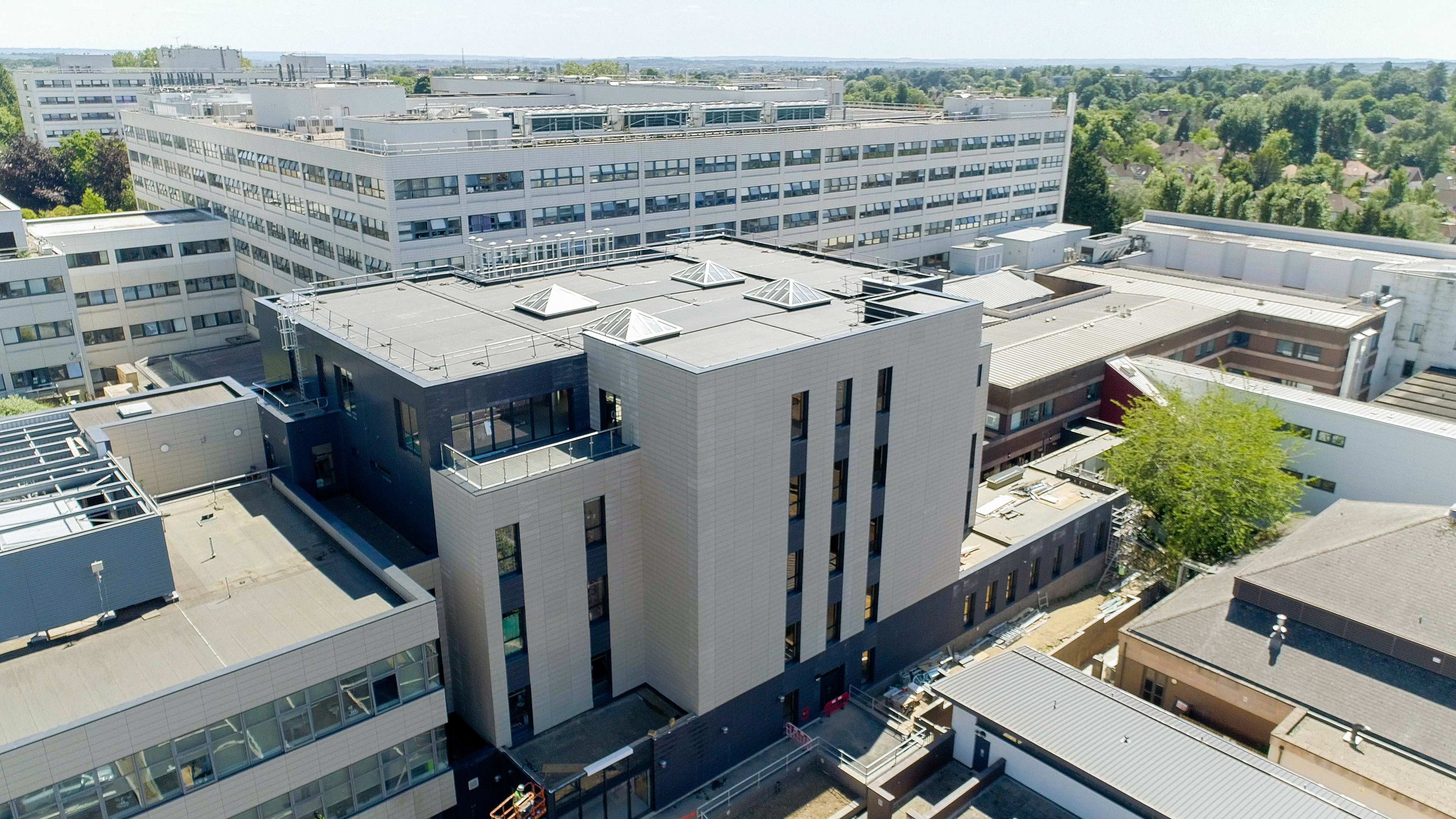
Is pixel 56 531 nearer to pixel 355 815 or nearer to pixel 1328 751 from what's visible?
pixel 355 815

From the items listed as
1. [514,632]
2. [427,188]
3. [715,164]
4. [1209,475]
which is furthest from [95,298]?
[1209,475]

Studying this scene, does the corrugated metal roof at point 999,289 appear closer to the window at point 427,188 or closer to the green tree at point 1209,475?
the green tree at point 1209,475

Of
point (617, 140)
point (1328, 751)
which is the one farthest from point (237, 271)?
point (1328, 751)

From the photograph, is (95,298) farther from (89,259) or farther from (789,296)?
(789,296)

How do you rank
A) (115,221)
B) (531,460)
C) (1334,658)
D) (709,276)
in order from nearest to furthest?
1. (531,460)
2. (1334,658)
3. (709,276)
4. (115,221)

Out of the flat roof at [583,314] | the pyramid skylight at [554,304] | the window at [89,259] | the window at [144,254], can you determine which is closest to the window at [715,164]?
the flat roof at [583,314]

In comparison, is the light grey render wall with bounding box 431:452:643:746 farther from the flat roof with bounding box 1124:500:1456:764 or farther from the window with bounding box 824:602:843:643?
the flat roof with bounding box 1124:500:1456:764
